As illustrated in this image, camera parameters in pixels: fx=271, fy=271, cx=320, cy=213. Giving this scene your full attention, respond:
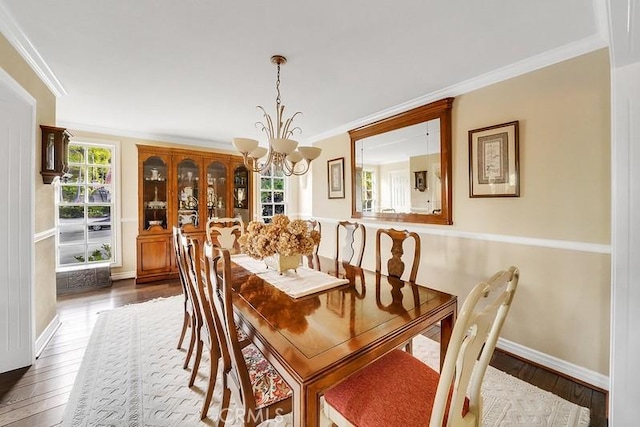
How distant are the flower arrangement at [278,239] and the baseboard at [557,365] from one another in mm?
1914

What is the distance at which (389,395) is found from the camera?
1.12 m

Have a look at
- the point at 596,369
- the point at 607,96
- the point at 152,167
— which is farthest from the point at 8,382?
the point at 607,96

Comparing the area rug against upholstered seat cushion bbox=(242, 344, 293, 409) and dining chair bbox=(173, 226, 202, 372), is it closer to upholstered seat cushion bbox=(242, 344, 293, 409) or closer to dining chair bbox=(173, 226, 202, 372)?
dining chair bbox=(173, 226, 202, 372)

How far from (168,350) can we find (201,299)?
4.11 ft

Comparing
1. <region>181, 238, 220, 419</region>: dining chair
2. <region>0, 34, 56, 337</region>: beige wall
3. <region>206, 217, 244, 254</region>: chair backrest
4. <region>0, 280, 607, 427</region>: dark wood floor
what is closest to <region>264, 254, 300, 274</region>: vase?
<region>181, 238, 220, 419</region>: dining chair

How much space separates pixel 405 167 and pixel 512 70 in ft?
4.11

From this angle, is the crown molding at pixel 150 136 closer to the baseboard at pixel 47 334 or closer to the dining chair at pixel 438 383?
the baseboard at pixel 47 334

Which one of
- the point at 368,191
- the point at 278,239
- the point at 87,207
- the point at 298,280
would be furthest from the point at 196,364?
the point at 87,207

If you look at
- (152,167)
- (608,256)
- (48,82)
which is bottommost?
(608,256)

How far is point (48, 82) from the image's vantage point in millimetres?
2402

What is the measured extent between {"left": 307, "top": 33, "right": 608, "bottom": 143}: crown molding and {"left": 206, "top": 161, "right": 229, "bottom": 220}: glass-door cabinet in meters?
2.85

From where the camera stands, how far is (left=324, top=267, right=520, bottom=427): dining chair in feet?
2.51

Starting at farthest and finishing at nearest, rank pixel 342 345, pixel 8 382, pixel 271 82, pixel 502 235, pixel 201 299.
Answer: pixel 271 82, pixel 502 235, pixel 8 382, pixel 201 299, pixel 342 345

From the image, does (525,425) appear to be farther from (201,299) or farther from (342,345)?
(201,299)
